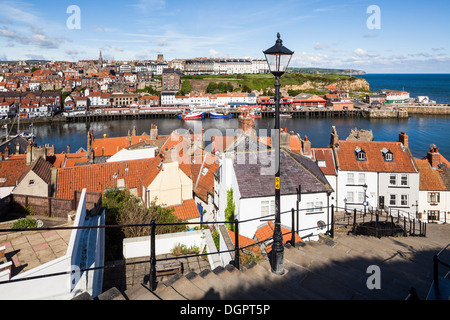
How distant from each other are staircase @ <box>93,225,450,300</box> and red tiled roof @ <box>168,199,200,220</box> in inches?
435

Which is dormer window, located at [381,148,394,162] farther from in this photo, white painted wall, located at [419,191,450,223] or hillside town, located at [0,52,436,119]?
hillside town, located at [0,52,436,119]

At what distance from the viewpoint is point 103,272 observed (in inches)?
392

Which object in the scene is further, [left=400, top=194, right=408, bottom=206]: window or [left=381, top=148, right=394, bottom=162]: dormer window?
[left=381, top=148, right=394, bottom=162]: dormer window

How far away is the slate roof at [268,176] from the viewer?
1444 cm

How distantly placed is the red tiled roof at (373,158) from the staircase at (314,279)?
17.8 m

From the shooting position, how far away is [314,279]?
543cm

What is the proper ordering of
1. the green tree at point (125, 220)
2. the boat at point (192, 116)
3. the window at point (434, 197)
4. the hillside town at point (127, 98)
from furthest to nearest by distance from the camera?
the hillside town at point (127, 98) → the boat at point (192, 116) → the window at point (434, 197) → the green tree at point (125, 220)

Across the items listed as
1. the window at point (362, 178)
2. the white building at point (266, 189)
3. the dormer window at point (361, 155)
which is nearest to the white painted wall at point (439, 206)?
the window at point (362, 178)

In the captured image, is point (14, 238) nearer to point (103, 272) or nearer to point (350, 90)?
point (103, 272)

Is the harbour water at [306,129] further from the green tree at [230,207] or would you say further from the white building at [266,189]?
the green tree at [230,207]

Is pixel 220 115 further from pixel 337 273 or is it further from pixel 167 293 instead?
pixel 167 293

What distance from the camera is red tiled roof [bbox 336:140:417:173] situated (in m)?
23.9

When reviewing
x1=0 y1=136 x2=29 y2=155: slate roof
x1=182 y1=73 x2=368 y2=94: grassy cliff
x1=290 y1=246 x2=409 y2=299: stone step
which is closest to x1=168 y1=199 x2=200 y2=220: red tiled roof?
x1=290 y1=246 x2=409 y2=299: stone step

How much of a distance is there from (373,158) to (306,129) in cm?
5733
